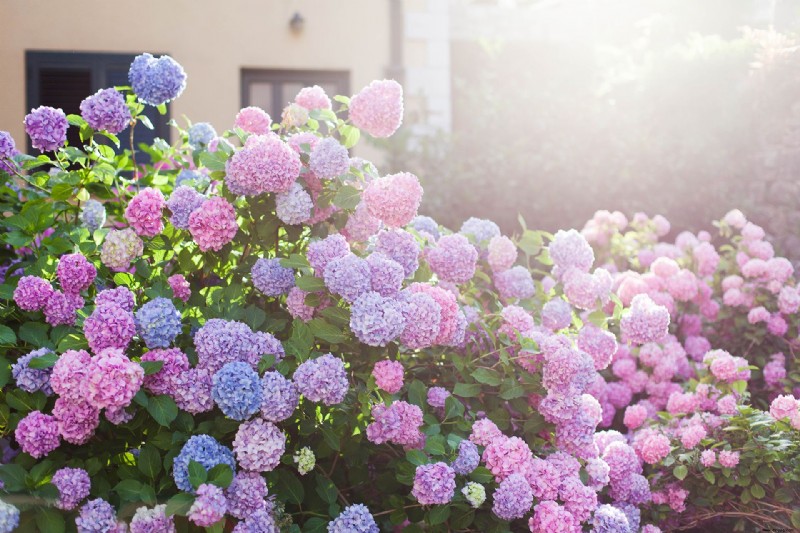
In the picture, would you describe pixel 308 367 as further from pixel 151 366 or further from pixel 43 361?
pixel 43 361

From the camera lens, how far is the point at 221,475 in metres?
1.93

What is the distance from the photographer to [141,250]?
2.37m

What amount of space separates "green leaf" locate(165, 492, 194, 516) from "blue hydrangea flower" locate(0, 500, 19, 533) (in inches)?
14.5

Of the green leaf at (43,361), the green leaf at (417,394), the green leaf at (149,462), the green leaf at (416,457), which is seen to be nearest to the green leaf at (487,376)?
the green leaf at (417,394)

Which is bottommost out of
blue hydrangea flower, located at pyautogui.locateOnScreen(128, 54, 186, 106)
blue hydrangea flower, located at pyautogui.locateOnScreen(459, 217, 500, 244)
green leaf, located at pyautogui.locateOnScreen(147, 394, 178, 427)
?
green leaf, located at pyautogui.locateOnScreen(147, 394, 178, 427)

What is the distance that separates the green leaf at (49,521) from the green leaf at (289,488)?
551 millimetres

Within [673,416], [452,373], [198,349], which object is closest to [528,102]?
[673,416]

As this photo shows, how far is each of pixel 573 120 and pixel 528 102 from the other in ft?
1.99

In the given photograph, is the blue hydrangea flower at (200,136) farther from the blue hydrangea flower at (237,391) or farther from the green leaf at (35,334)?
A: the blue hydrangea flower at (237,391)

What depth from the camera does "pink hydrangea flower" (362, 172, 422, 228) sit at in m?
2.27

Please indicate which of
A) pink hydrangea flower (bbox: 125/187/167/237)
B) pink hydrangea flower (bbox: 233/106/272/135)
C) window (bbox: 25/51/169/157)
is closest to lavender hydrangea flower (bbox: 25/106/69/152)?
pink hydrangea flower (bbox: 125/187/167/237)

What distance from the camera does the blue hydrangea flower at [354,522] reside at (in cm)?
206

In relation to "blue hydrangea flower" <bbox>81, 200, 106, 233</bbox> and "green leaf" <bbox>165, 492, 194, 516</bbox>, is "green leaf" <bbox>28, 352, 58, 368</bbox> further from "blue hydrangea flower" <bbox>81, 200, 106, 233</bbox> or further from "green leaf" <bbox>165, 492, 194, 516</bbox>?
"blue hydrangea flower" <bbox>81, 200, 106, 233</bbox>

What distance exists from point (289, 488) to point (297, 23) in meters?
6.83
